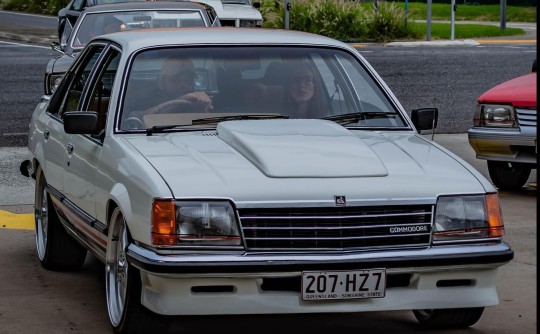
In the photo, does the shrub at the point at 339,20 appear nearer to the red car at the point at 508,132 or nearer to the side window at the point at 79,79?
the red car at the point at 508,132

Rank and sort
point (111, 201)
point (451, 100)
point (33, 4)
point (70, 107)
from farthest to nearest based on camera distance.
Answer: point (33, 4)
point (451, 100)
point (70, 107)
point (111, 201)

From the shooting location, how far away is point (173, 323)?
666 cm

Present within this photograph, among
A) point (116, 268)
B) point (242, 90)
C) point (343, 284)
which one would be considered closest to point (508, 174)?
point (242, 90)

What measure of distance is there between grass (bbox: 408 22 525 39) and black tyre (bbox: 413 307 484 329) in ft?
108

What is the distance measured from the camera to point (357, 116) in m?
7.05

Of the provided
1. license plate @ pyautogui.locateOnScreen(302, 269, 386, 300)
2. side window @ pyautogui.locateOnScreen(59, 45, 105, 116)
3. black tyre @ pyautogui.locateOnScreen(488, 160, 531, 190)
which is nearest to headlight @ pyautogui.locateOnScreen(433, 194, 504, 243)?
license plate @ pyautogui.locateOnScreen(302, 269, 386, 300)

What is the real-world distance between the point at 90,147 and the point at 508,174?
5.85m

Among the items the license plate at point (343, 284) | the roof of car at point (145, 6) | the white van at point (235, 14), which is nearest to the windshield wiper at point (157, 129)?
the license plate at point (343, 284)

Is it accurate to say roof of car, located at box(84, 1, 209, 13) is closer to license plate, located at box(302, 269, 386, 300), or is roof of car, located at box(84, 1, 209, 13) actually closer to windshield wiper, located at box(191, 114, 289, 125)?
windshield wiper, located at box(191, 114, 289, 125)

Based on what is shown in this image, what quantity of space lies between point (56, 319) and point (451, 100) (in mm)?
14604

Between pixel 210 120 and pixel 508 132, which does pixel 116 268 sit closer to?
pixel 210 120

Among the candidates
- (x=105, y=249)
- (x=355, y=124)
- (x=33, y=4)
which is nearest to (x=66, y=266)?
(x=105, y=249)

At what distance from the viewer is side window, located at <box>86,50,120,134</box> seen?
24.1 ft

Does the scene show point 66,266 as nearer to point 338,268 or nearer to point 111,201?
point 111,201
